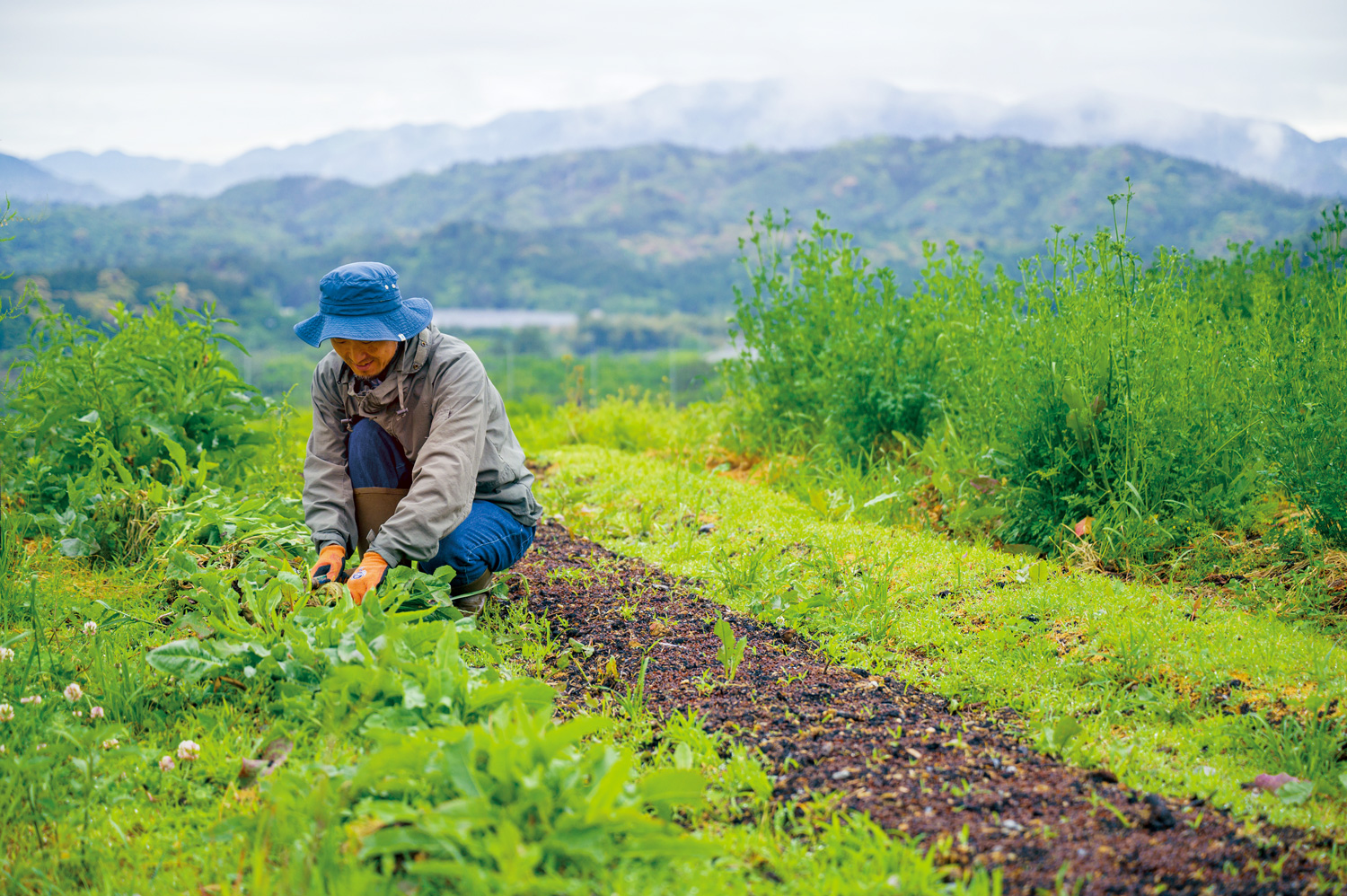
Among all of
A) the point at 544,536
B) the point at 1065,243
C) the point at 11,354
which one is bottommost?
the point at 544,536

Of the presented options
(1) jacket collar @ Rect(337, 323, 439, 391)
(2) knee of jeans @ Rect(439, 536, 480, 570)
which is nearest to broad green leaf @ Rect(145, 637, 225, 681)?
(2) knee of jeans @ Rect(439, 536, 480, 570)

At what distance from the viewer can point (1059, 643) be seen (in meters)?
2.88

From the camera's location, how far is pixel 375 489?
317cm

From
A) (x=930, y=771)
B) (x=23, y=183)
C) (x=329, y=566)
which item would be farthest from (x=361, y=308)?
(x=23, y=183)

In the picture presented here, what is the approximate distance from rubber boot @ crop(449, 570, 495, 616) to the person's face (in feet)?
2.79

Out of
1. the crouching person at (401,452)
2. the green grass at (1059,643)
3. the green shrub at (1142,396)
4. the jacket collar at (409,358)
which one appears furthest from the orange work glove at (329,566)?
the green shrub at (1142,396)

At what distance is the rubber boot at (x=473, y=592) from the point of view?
3217 mm

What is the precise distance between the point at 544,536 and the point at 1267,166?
269 ft

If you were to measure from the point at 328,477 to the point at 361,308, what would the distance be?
27.3 inches

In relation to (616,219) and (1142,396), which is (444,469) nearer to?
(1142,396)

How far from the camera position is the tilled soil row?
5.74 ft

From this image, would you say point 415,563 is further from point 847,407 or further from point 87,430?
point 847,407

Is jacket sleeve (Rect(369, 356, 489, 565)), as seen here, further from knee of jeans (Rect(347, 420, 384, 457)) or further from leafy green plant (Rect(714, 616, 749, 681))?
leafy green plant (Rect(714, 616, 749, 681))

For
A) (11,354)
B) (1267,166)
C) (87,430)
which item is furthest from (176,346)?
(1267,166)
